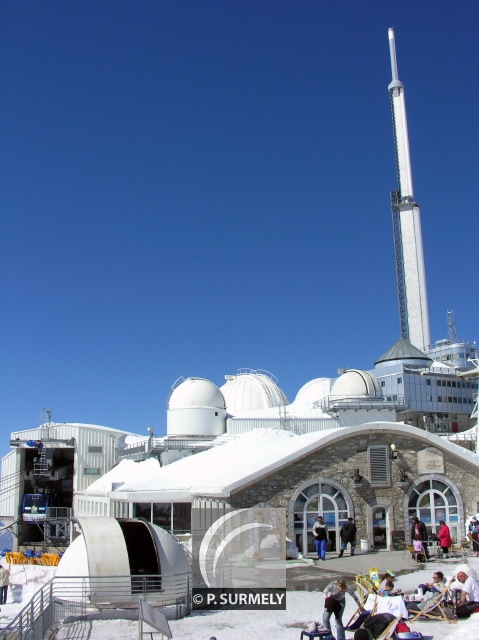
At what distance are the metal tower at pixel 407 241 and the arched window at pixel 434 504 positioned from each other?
1833 inches

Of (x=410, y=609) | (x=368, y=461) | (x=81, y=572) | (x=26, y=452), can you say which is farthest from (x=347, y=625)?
(x=26, y=452)

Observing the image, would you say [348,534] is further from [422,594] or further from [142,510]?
[142,510]

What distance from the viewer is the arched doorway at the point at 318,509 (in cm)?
2002

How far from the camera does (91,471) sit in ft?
125

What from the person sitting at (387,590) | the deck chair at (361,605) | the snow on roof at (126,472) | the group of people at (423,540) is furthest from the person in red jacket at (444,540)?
the snow on roof at (126,472)

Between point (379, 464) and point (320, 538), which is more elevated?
point (379, 464)

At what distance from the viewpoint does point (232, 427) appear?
39.9 metres

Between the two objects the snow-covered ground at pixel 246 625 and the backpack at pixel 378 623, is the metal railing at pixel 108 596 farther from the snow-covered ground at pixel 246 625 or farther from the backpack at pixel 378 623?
the backpack at pixel 378 623

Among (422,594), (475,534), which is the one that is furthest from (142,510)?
(422,594)

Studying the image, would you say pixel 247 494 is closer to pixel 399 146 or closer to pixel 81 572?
pixel 81 572

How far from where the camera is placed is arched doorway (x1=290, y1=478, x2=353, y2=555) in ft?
65.7

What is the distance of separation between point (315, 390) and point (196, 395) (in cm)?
1338

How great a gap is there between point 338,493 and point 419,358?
109 ft

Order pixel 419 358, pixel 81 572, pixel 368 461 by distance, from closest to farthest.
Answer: pixel 81 572
pixel 368 461
pixel 419 358
